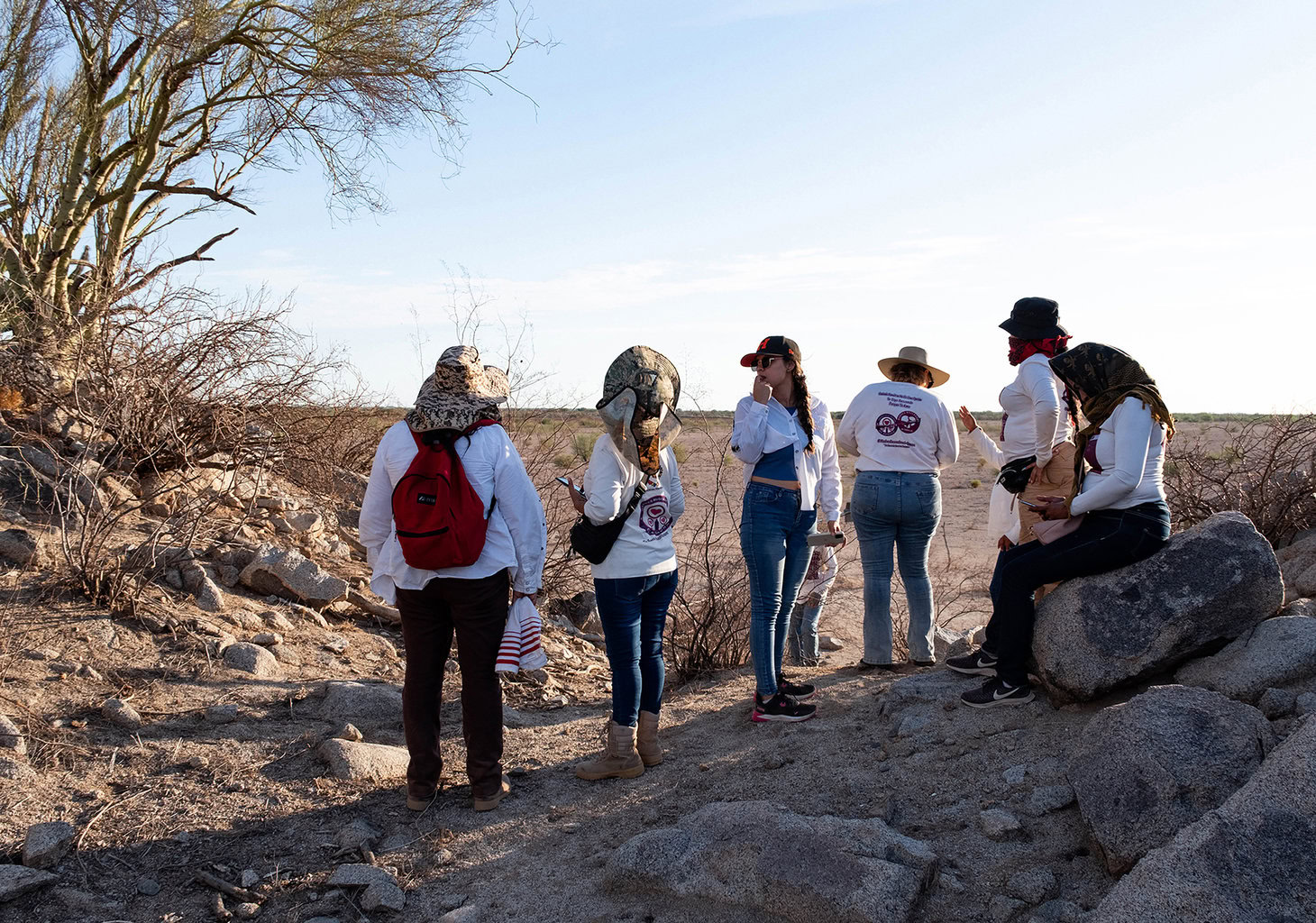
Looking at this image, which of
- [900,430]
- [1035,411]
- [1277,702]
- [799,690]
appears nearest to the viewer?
[1277,702]

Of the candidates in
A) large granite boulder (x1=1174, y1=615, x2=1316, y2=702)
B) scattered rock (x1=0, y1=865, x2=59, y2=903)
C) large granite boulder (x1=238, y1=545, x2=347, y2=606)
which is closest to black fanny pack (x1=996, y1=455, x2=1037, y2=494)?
large granite boulder (x1=1174, y1=615, x2=1316, y2=702)

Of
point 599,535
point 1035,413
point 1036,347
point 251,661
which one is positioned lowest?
point 251,661

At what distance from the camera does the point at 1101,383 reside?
4.36 meters

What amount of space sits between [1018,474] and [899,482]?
72 centimetres

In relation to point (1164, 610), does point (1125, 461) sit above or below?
above

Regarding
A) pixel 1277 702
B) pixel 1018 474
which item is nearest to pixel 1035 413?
pixel 1018 474

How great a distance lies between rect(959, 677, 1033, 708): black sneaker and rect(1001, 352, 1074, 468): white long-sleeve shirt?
3.69ft

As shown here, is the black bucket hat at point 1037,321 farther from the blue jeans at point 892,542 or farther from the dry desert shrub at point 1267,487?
the dry desert shrub at point 1267,487

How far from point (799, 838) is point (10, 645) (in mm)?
4479

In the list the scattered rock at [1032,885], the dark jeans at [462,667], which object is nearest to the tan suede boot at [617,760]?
the dark jeans at [462,667]

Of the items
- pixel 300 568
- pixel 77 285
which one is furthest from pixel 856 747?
pixel 77 285

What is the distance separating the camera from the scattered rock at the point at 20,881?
3674mm

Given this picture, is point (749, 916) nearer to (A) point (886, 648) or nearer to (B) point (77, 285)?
(A) point (886, 648)

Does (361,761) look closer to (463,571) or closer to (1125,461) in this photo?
(463,571)
